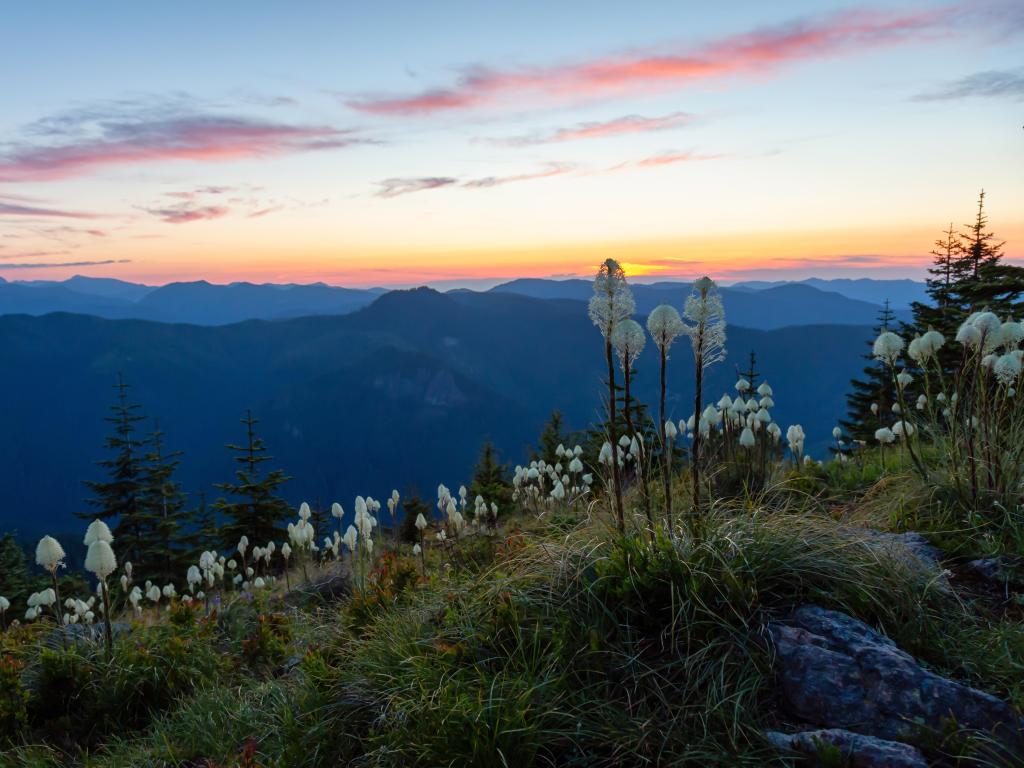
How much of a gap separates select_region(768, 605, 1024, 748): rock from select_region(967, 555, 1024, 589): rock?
1638mm

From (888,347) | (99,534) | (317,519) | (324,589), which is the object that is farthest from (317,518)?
(888,347)

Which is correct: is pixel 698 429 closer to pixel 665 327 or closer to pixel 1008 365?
pixel 665 327

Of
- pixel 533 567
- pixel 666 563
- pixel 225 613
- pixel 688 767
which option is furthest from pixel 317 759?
pixel 225 613

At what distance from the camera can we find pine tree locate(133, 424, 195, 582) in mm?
31094

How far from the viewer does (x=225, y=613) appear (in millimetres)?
8930

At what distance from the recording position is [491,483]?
17.5 metres

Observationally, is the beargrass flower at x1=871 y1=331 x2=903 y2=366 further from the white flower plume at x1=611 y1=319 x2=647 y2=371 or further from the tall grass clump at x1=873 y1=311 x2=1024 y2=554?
the white flower plume at x1=611 y1=319 x2=647 y2=371

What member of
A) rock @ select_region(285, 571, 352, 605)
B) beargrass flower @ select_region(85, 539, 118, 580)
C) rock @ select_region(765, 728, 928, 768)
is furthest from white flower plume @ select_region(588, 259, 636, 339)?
rock @ select_region(285, 571, 352, 605)

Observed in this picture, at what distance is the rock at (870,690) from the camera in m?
2.89

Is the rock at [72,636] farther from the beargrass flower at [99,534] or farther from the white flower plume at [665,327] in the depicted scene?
the white flower plume at [665,327]

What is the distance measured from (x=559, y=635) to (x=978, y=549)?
348 cm

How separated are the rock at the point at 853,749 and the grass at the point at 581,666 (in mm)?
144

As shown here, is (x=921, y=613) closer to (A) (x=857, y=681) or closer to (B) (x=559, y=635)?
(A) (x=857, y=681)

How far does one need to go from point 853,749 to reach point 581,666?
1.33 metres
